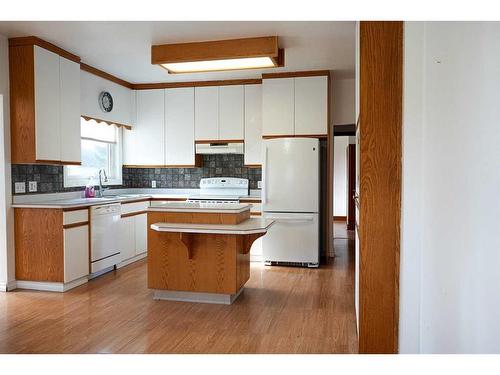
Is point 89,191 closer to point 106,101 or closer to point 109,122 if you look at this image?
point 109,122

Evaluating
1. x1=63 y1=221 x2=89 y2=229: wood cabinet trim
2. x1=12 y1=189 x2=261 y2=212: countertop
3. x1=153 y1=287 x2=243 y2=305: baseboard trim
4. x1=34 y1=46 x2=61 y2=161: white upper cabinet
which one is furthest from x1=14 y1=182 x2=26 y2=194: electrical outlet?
x1=153 y1=287 x2=243 y2=305: baseboard trim

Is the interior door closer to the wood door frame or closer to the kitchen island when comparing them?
the kitchen island

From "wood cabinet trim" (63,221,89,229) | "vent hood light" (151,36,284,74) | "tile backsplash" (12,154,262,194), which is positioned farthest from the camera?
"tile backsplash" (12,154,262,194)

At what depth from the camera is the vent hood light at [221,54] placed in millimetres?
3938

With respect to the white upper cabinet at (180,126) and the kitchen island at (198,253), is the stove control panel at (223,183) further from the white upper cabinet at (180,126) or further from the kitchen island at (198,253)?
the kitchen island at (198,253)

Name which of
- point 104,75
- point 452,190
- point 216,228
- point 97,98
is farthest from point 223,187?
point 452,190

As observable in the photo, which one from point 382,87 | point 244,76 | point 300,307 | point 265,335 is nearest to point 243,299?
point 300,307

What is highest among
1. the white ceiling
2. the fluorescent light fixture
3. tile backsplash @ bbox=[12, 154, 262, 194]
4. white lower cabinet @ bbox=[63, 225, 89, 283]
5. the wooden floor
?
the white ceiling

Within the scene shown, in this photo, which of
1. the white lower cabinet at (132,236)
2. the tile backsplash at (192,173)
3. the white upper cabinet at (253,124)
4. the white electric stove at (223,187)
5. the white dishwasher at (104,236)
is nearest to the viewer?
the white dishwasher at (104,236)

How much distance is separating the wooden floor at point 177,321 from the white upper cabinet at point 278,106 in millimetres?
1960

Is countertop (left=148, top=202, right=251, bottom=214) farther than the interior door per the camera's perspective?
No

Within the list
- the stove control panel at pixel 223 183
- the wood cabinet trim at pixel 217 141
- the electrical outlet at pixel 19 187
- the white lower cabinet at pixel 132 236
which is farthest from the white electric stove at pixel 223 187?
the electrical outlet at pixel 19 187

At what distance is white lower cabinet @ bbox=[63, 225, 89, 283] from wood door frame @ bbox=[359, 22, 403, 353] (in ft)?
9.63

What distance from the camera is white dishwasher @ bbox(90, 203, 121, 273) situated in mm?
4473
